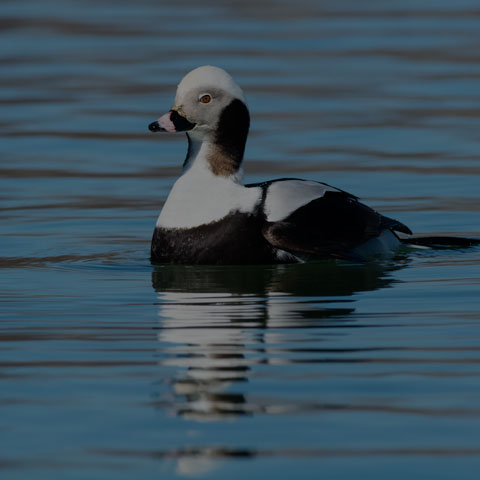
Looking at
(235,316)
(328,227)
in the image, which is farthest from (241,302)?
(328,227)

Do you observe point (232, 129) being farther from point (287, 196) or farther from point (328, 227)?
point (328, 227)

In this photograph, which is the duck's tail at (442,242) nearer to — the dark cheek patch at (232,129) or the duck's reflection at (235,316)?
the duck's reflection at (235,316)

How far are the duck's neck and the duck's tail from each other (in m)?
1.49

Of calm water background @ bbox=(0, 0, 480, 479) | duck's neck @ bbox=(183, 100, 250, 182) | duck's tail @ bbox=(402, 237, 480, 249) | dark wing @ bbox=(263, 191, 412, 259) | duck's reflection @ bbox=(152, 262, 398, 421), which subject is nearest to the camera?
calm water background @ bbox=(0, 0, 480, 479)

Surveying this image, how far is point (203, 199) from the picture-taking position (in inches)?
400

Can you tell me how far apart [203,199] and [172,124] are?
0.50m

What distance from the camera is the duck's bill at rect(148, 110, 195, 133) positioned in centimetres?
1012

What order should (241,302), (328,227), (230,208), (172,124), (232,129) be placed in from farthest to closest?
(232,129), (328,227), (172,124), (230,208), (241,302)

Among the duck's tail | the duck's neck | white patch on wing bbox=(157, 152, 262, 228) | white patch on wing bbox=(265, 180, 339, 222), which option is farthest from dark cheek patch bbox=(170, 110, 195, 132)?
the duck's tail

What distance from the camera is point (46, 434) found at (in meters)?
6.20

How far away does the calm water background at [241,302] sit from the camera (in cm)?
607

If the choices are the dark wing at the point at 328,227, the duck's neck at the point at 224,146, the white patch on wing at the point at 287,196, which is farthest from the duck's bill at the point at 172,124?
the dark wing at the point at 328,227

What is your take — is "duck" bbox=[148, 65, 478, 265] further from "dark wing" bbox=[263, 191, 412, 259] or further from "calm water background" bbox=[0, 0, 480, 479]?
"calm water background" bbox=[0, 0, 480, 479]

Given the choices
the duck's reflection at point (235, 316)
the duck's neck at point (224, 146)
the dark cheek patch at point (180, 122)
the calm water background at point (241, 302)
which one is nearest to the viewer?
the calm water background at point (241, 302)
